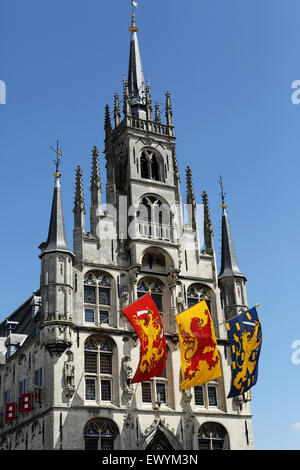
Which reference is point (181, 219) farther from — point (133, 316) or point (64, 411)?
point (64, 411)

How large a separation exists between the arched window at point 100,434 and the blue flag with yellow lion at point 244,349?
8.45 metres

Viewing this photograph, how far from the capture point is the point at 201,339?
4550cm

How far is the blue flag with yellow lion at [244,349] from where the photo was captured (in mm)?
46031

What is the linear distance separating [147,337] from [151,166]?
57.6 feet

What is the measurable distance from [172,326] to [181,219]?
973 centimetres

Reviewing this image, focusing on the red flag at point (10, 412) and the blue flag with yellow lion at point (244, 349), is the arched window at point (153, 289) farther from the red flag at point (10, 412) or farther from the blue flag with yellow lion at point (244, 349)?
the red flag at point (10, 412)

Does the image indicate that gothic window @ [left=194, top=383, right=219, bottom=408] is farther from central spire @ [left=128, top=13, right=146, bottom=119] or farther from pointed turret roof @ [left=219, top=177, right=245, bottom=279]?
central spire @ [left=128, top=13, right=146, bottom=119]

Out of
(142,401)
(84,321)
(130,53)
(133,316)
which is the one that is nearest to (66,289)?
(84,321)

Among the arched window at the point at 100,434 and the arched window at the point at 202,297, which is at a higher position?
the arched window at the point at 202,297

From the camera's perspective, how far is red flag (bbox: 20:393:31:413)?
153 feet

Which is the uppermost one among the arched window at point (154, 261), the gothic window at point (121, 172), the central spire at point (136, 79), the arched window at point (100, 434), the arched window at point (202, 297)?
the central spire at point (136, 79)

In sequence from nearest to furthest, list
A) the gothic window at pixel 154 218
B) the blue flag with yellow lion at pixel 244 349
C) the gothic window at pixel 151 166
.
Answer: the blue flag with yellow lion at pixel 244 349
the gothic window at pixel 154 218
the gothic window at pixel 151 166

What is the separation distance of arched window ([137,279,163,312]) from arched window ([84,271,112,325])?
2.66m

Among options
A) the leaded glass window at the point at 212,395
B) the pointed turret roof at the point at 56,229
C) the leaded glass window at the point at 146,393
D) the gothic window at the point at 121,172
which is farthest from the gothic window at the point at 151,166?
the leaded glass window at the point at 212,395
